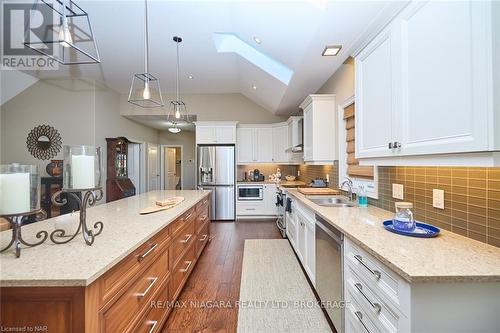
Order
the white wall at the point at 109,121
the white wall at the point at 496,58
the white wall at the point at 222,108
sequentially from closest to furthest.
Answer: the white wall at the point at 496,58 → the white wall at the point at 109,121 → the white wall at the point at 222,108

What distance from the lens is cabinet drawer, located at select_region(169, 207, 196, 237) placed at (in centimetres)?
200

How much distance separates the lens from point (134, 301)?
1.32 m

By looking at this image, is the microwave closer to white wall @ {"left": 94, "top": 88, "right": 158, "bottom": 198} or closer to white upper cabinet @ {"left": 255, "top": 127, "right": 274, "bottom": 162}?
white upper cabinet @ {"left": 255, "top": 127, "right": 274, "bottom": 162}

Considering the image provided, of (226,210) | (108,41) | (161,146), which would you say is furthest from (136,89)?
(226,210)

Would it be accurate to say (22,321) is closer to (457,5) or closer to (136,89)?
(457,5)

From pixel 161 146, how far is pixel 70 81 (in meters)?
3.89

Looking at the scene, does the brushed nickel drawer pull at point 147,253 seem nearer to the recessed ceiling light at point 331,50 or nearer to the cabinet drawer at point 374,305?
the cabinet drawer at point 374,305

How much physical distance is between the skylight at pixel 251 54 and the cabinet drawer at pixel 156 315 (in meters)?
3.13

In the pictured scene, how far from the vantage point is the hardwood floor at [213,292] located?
192cm

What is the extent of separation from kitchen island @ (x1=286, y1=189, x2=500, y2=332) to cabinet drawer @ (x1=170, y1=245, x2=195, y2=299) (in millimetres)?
1416

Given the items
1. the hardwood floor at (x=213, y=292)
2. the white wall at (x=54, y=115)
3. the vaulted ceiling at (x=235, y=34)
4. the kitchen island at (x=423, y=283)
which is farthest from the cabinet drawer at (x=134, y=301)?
the white wall at (x=54, y=115)

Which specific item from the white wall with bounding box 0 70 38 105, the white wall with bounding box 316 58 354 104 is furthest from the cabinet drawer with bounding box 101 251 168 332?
the white wall with bounding box 0 70 38 105

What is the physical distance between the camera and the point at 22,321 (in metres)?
0.95
